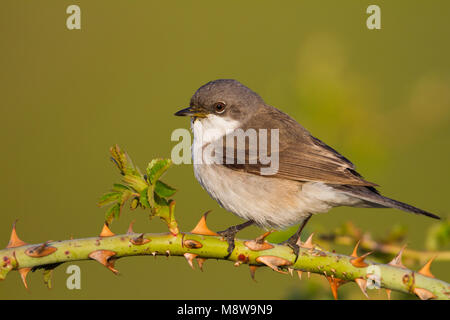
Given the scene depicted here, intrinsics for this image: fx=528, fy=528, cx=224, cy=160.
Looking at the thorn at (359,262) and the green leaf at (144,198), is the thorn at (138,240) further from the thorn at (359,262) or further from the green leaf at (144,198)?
the thorn at (359,262)

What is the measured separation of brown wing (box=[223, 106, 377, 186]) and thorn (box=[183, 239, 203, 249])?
4.47 feet

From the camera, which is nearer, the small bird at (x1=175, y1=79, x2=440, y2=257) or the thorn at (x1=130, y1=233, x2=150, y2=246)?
the thorn at (x1=130, y1=233, x2=150, y2=246)

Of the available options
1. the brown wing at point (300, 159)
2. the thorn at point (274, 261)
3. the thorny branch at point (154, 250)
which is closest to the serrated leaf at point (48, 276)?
the thorny branch at point (154, 250)

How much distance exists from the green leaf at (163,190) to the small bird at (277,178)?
120cm

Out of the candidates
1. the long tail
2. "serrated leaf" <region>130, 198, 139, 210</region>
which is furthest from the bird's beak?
"serrated leaf" <region>130, 198, 139, 210</region>

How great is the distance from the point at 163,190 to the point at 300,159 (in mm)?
1721

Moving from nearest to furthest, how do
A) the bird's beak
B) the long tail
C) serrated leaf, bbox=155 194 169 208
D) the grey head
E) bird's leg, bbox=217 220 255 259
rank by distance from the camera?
serrated leaf, bbox=155 194 169 208
bird's leg, bbox=217 220 255 259
the long tail
the bird's beak
the grey head

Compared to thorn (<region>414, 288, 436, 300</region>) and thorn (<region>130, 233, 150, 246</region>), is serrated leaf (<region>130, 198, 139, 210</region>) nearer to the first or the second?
thorn (<region>130, 233, 150, 246</region>)

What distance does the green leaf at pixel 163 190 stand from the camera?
194 centimetres

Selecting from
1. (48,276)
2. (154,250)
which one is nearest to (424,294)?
(154,250)

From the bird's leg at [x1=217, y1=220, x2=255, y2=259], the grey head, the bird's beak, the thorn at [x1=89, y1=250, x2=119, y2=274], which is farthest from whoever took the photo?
the grey head

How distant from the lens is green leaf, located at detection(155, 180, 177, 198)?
6.36ft

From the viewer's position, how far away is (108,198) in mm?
1935

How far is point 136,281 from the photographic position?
18.5 feet
